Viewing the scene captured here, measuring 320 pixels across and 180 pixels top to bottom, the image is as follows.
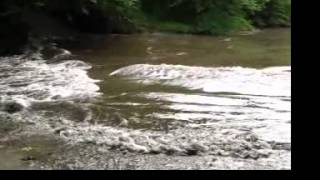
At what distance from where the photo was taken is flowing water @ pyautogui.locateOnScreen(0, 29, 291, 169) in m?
7.44

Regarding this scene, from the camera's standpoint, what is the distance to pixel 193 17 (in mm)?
25719

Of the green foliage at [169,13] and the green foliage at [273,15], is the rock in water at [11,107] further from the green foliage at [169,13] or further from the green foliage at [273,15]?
the green foliage at [273,15]

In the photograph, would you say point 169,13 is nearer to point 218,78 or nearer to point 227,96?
point 218,78

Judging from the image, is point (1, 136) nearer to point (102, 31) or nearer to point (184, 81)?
point (184, 81)

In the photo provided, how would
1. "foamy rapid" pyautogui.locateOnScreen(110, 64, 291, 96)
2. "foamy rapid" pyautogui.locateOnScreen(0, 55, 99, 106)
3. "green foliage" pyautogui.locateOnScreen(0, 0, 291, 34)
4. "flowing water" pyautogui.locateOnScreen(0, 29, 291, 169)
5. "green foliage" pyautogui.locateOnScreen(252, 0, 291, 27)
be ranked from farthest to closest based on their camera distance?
"green foliage" pyautogui.locateOnScreen(252, 0, 291, 27), "green foliage" pyautogui.locateOnScreen(0, 0, 291, 34), "foamy rapid" pyautogui.locateOnScreen(110, 64, 291, 96), "foamy rapid" pyautogui.locateOnScreen(0, 55, 99, 106), "flowing water" pyautogui.locateOnScreen(0, 29, 291, 169)

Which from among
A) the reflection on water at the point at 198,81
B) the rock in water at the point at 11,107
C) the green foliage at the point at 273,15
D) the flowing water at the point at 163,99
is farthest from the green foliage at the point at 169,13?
the rock in water at the point at 11,107

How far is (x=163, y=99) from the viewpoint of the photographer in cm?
1045

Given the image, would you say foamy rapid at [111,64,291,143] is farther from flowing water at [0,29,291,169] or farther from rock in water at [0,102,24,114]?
rock in water at [0,102,24,114]

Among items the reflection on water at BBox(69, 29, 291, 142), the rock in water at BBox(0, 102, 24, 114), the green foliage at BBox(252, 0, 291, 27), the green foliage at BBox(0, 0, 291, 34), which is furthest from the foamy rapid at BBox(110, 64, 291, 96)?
the green foliage at BBox(252, 0, 291, 27)

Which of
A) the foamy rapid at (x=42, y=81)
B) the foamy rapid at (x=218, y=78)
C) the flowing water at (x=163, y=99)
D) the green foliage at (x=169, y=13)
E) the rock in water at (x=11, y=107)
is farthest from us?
the green foliage at (x=169, y=13)

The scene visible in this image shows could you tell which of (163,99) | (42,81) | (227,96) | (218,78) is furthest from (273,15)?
→ (163,99)

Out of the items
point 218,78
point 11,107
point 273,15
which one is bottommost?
point 273,15

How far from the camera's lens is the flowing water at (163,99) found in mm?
7441
